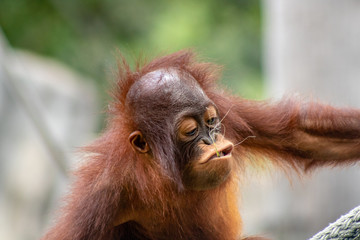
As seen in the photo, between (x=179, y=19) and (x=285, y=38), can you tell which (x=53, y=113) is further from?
(x=285, y=38)

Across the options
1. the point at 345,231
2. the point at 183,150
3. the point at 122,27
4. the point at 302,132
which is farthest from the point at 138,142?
the point at 122,27

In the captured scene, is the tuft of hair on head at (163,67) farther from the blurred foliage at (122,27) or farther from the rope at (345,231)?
the blurred foliage at (122,27)

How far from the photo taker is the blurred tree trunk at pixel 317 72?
640 cm

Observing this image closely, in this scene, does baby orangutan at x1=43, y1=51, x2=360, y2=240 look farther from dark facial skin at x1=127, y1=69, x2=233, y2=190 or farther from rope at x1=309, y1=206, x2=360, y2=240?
rope at x1=309, y1=206, x2=360, y2=240

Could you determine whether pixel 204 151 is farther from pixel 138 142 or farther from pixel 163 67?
pixel 163 67

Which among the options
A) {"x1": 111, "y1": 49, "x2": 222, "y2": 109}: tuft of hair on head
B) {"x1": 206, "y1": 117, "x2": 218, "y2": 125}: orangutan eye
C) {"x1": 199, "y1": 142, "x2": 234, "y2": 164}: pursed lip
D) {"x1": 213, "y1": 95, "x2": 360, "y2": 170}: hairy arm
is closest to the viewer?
{"x1": 199, "y1": 142, "x2": 234, "y2": 164}: pursed lip

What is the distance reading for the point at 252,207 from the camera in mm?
9930

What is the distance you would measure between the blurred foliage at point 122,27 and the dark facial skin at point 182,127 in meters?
8.64

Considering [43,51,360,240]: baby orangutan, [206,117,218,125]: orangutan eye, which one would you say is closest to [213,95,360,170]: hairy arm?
[43,51,360,240]: baby orangutan

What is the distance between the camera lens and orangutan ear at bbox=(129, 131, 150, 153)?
3381 millimetres

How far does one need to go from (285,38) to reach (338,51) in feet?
2.00

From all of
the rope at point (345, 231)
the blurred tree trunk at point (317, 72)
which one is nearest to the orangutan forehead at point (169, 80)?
the rope at point (345, 231)

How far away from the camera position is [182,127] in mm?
3291

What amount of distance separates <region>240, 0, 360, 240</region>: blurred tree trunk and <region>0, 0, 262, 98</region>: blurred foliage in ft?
17.0
